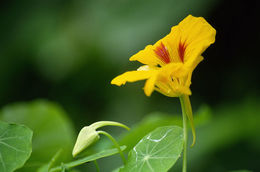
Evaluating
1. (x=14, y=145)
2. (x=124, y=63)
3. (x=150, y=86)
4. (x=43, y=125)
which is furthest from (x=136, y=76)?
(x=124, y=63)

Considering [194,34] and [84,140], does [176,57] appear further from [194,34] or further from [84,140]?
[84,140]

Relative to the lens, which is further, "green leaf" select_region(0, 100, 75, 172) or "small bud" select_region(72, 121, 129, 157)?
"green leaf" select_region(0, 100, 75, 172)

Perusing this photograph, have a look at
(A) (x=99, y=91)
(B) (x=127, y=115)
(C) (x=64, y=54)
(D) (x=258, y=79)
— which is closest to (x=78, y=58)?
(C) (x=64, y=54)

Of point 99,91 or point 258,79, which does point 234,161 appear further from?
point 99,91

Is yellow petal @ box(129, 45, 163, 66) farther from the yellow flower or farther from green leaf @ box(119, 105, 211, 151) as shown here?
green leaf @ box(119, 105, 211, 151)

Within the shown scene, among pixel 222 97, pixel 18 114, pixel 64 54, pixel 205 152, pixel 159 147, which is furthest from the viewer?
pixel 64 54

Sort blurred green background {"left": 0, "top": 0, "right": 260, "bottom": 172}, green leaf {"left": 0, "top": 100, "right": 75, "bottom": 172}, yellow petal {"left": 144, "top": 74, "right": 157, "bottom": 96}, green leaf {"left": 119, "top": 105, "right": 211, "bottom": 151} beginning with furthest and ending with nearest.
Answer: blurred green background {"left": 0, "top": 0, "right": 260, "bottom": 172} < green leaf {"left": 0, "top": 100, "right": 75, "bottom": 172} < green leaf {"left": 119, "top": 105, "right": 211, "bottom": 151} < yellow petal {"left": 144, "top": 74, "right": 157, "bottom": 96}

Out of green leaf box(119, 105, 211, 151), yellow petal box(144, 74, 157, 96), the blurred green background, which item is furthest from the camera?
the blurred green background

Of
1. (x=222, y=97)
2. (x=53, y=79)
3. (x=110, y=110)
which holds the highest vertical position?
(x=53, y=79)

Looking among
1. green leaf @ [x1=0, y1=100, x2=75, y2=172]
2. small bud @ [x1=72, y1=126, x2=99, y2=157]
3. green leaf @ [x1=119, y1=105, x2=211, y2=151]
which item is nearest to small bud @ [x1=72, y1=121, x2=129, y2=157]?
small bud @ [x1=72, y1=126, x2=99, y2=157]
